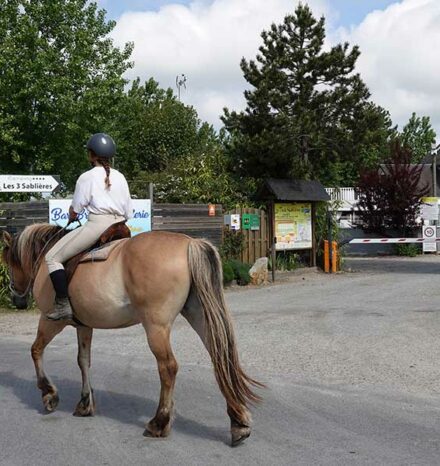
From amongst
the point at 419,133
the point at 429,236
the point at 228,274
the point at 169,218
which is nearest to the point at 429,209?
the point at 429,236

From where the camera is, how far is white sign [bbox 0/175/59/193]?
49.6ft

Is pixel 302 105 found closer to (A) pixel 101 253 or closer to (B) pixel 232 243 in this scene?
(B) pixel 232 243

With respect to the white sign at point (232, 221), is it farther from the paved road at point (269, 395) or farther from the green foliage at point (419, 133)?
the green foliage at point (419, 133)

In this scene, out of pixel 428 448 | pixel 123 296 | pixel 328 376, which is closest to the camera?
pixel 428 448

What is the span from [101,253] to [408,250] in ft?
93.3

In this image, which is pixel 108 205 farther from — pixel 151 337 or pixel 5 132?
pixel 5 132

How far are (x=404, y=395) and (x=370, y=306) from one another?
6.73m

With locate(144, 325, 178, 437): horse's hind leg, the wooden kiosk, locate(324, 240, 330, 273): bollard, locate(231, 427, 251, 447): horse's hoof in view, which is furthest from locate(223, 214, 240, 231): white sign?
locate(231, 427, 251, 447): horse's hoof

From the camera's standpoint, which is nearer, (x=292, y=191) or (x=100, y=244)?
(x=100, y=244)

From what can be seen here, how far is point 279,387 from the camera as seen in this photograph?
23.2 feet

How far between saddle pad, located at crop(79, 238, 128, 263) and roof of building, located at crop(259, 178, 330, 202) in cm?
1409

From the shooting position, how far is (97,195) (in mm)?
5836

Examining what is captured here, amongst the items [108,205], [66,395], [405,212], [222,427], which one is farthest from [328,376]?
[405,212]

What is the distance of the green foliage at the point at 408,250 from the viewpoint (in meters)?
32.1
